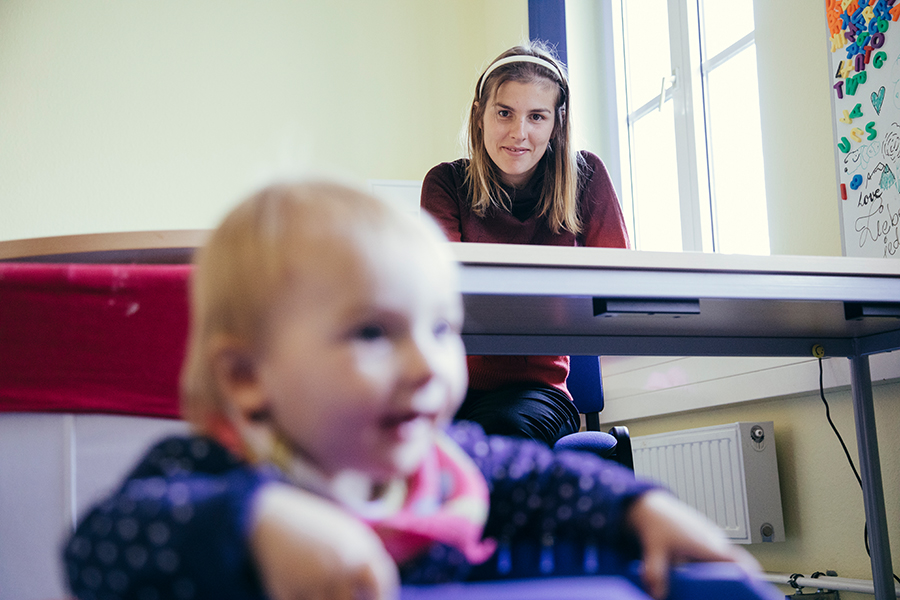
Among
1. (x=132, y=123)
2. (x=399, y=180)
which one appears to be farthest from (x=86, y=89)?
(x=399, y=180)

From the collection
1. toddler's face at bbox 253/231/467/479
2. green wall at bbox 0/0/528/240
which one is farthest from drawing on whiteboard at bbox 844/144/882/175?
green wall at bbox 0/0/528/240

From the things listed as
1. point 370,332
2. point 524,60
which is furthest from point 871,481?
point 370,332

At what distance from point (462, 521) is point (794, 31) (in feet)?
7.16

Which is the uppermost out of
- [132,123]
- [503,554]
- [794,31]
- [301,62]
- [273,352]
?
[301,62]

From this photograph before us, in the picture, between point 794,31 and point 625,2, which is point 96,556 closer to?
point 794,31

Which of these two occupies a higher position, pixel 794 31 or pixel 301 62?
pixel 301 62

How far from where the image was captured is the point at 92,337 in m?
0.87

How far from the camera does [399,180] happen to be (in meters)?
3.79

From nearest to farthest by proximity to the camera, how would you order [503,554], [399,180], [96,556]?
1. [96,556]
2. [503,554]
3. [399,180]

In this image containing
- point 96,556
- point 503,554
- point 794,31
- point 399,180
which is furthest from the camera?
point 399,180

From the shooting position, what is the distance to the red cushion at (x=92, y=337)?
0.85m

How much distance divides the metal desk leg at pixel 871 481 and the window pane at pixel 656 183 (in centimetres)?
129

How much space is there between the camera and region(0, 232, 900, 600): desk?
3.13 feet

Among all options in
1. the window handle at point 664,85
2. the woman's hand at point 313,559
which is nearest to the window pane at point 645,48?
the window handle at point 664,85
